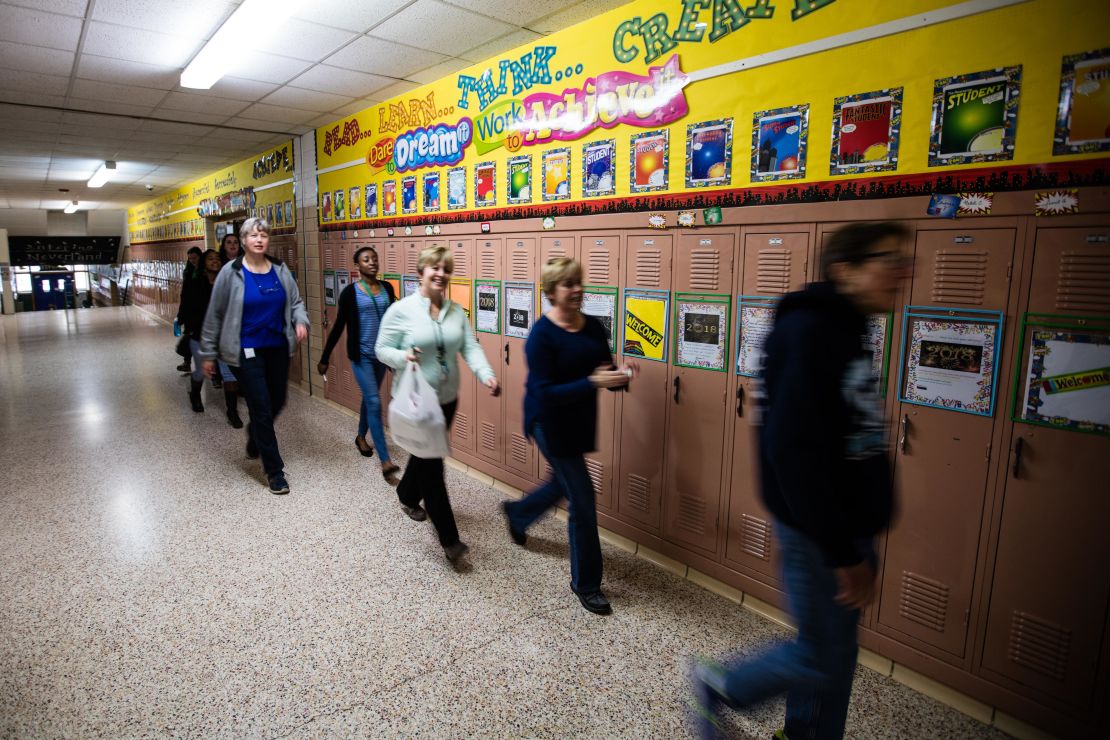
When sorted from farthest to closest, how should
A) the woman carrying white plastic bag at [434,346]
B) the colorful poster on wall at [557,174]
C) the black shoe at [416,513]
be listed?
the black shoe at [416,513] < the colorful poster on wall at [557,174] < the woman carrying white plastic bag at [434,346]

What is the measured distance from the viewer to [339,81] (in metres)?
4.68

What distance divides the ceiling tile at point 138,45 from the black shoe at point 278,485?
291 centimetres

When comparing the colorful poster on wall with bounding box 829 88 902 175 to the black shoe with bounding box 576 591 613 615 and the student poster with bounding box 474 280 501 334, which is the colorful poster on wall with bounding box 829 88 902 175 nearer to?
the black shoe with bounding box 576 591 613 615

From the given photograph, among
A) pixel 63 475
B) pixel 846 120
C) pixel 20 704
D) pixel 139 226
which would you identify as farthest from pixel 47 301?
pixel 846 120

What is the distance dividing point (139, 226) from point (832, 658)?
20570mm

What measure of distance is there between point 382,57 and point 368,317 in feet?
5.88

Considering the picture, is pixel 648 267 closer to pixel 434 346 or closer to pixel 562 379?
pixel 562 379

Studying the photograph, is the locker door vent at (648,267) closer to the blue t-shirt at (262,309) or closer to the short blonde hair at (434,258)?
the short blonde hair at (434,258)

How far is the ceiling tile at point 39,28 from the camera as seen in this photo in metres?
3.46

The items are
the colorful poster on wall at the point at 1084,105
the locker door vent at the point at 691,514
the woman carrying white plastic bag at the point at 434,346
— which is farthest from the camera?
the locker door vent at the point at 691,514

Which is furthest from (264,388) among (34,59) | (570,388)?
(34,59)

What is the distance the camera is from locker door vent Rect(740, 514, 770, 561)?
8.68 ft

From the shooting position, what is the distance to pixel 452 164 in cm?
441

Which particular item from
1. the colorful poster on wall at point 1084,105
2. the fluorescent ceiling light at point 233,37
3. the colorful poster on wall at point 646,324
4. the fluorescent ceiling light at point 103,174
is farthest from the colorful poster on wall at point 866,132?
the fluorescent ceiling light at point 103,174
